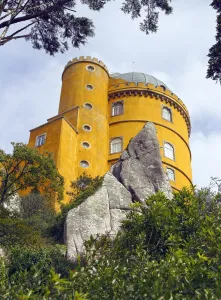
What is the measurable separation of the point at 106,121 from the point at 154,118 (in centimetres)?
400

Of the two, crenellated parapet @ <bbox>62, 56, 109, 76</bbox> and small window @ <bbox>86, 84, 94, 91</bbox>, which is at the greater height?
crenellated parapet @ <bbox>62, 56, 109, 76</bbox>

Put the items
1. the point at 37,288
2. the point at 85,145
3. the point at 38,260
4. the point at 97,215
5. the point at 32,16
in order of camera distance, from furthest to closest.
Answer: the point at 85,145 < the point at 97,215 < the point at 38,260 < the point at 32,16 < the point at 37,288

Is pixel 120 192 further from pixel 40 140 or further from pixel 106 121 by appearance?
pixel 106 121

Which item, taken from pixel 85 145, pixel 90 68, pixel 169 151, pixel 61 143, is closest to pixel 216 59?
pixel 61 143

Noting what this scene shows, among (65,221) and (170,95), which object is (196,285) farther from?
(170,95)

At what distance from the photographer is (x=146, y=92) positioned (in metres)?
39.3

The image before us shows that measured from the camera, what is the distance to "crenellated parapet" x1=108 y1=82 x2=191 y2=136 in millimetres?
39281

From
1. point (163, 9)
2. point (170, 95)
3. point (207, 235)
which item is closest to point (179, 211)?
point (207, 235)

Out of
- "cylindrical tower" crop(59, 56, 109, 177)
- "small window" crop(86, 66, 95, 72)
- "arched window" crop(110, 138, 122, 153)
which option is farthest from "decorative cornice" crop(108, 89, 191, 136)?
"arched window" crop(110, 138, 122, 153)

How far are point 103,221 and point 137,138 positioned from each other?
24.1 feet

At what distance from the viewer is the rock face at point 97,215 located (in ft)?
59.8

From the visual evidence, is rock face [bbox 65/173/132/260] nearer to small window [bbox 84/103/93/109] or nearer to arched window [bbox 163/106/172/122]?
small window [bbox 84/103/93/109]

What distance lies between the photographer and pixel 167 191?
2266 centimetres

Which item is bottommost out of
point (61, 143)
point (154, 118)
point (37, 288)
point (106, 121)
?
point (37, 288)
